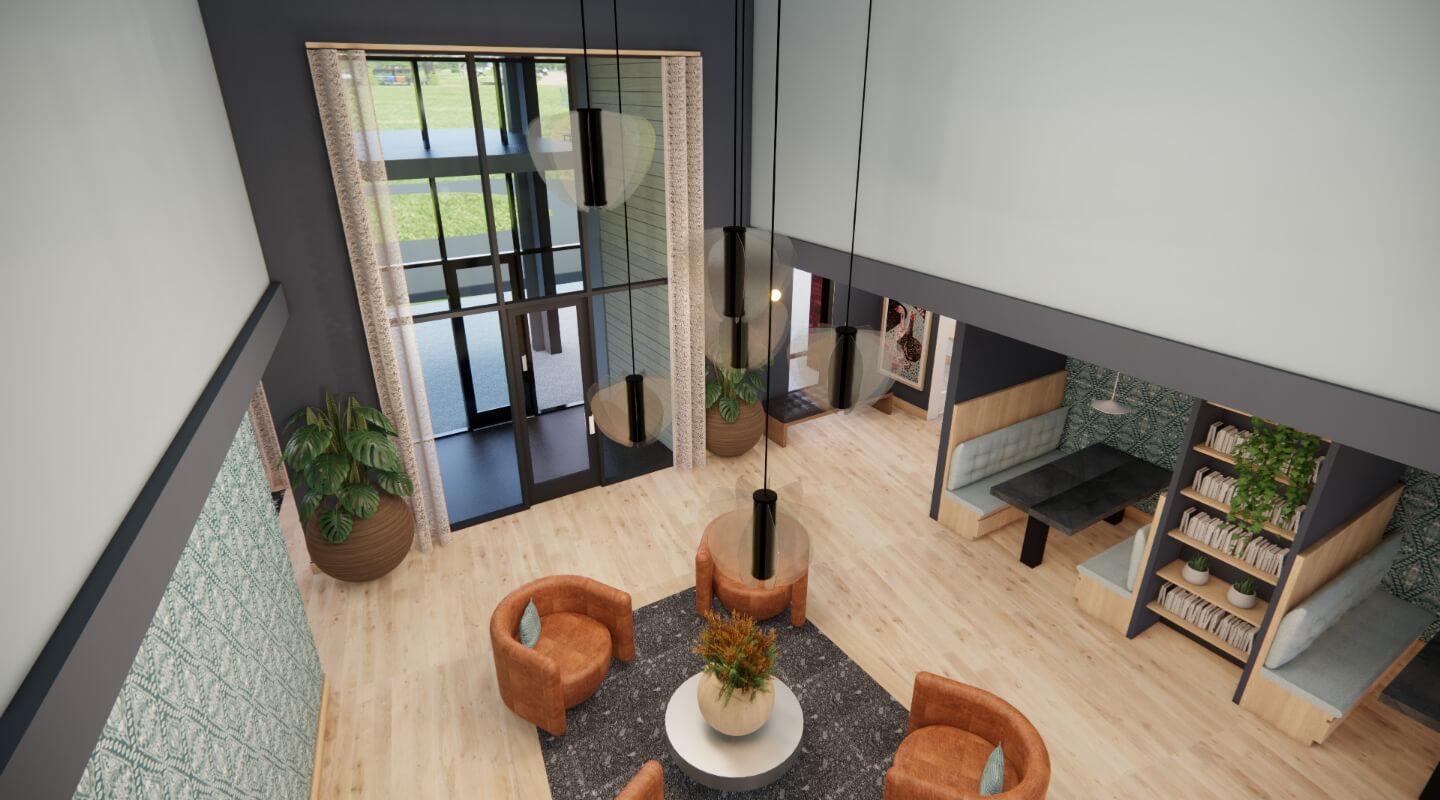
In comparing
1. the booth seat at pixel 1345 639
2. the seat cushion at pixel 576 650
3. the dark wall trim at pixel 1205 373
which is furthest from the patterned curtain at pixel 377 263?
the booth seat at pixel 1345 639

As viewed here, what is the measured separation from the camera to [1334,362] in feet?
11.3

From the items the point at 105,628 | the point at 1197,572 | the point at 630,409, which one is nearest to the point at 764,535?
the point at 630,409

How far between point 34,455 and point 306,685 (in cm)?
329

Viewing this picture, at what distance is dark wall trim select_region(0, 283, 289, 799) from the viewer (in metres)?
1.52

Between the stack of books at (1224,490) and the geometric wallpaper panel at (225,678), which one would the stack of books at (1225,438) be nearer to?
the stack of books at (1224,490)

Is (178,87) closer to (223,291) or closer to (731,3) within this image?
(223,291)

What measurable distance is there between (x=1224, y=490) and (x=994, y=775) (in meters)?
2.82

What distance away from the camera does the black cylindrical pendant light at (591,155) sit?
10.4 ft

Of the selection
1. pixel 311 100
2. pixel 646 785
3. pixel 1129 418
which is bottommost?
pixel 646 785

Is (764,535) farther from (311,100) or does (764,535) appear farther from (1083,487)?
(311,100)

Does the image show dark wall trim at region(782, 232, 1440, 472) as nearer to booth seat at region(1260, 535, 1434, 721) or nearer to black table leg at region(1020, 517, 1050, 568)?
booth seat at region(1260, 535, 1434, 721)

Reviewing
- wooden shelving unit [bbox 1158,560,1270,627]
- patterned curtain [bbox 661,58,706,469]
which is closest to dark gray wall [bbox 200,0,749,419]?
patterned curtain [bbox 661,58,706,469]

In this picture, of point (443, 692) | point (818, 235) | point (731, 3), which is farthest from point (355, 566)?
point (731, 3)

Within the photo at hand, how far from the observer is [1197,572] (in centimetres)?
539
